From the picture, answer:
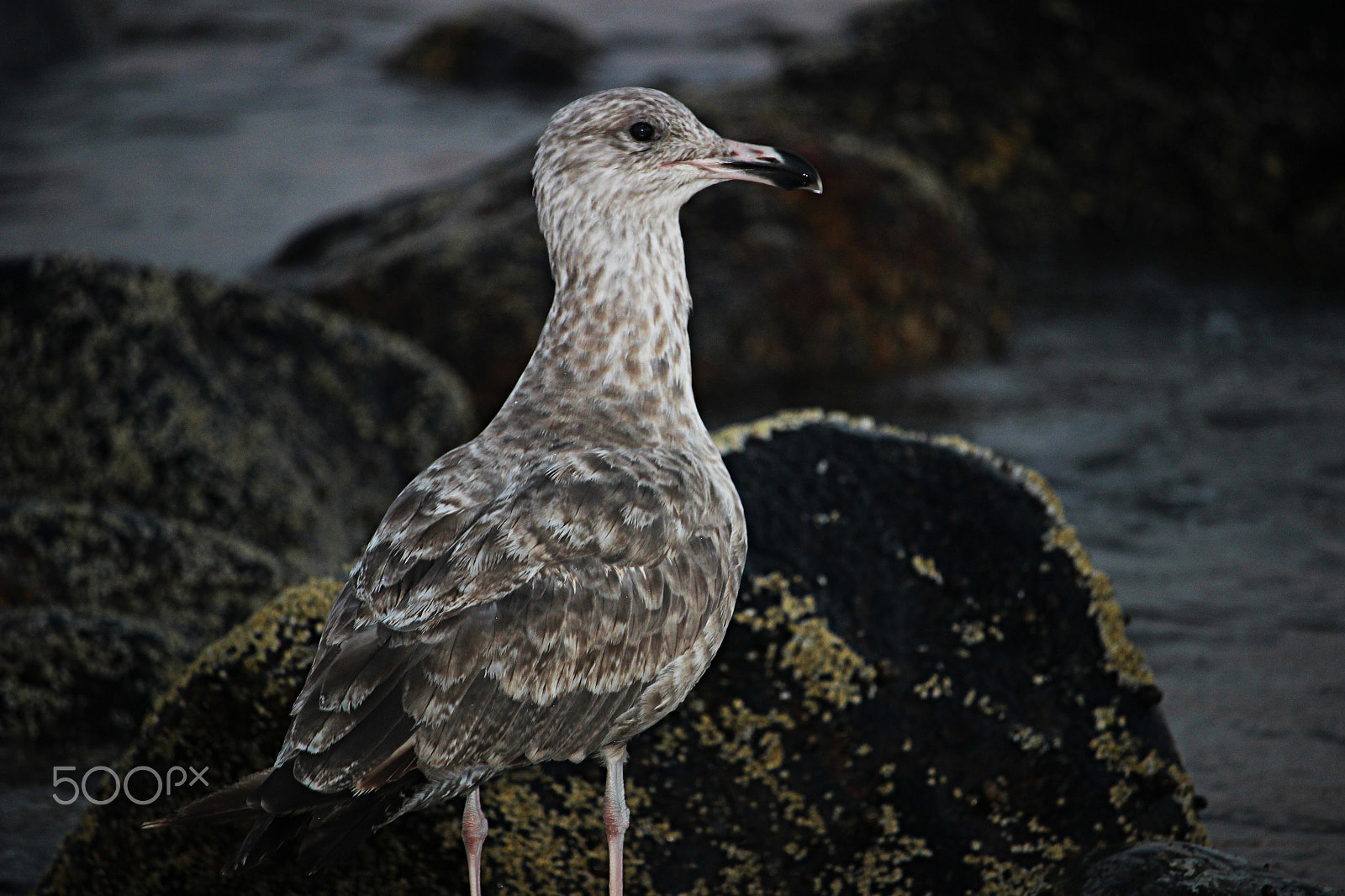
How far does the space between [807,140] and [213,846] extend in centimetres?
651

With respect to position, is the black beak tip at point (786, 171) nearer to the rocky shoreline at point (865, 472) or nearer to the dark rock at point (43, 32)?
the rocky shoreline at point (865, 472)

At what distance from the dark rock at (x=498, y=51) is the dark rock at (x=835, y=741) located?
513 inches

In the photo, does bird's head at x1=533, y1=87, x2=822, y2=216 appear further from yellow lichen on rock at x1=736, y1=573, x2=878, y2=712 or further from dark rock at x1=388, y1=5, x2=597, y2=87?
dark rock at x1=388, y1=5, x2=597, y2=87

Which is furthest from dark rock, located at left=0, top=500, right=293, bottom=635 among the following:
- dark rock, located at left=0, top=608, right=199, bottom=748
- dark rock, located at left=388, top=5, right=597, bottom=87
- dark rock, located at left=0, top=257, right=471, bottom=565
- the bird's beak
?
dark rock, located at left=388, top=5, right=597, bottom=87

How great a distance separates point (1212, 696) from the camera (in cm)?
657

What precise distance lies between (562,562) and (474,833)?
2.58 feet

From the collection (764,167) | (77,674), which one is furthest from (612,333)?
(77,674)

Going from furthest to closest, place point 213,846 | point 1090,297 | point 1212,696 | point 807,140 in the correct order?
point 1090,297 < point 807,140 < point 1212,696 < point 213,846

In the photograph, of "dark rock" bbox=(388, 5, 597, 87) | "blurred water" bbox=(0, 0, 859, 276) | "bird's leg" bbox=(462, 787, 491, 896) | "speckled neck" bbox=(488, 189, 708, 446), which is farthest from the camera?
"dark rock" bbox=(388, 5, 597, 87)

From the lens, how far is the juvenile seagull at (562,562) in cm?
345

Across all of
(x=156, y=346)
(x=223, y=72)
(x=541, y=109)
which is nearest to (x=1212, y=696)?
(x=156, y=346)

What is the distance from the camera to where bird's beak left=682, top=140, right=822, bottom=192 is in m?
4.19

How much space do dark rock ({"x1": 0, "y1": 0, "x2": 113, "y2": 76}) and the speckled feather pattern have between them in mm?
15526

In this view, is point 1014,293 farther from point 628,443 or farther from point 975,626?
point 628,443
